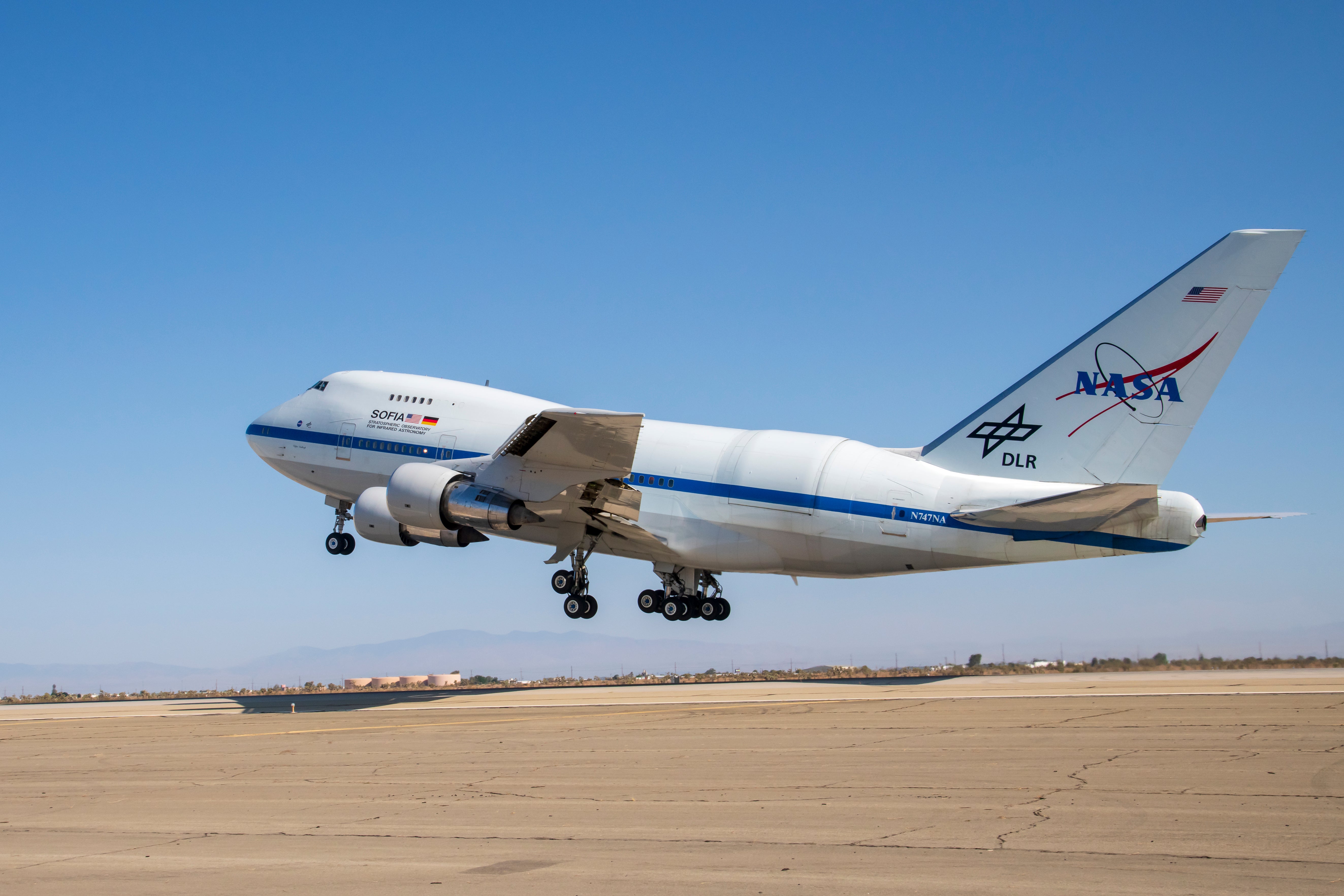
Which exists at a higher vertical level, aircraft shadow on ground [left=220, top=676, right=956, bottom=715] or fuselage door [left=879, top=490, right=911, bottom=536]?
fuselage door [left=879, top=490, right=911, bottom=536]

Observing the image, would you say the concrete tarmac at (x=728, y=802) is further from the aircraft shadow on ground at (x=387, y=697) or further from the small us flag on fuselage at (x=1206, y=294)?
the small us flag on fuselage at (x=1206, y=294)

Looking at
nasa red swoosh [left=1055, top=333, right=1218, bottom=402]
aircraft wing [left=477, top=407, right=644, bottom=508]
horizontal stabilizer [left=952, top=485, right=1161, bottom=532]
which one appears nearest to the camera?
horizontal stabilizer [left=952, top=485, right=1161, bottom=532]

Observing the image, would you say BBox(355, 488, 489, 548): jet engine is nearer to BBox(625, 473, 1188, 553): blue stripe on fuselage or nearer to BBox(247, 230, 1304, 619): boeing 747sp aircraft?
BBox(247, 230, 1304, 619): boeing 747sp aircraft

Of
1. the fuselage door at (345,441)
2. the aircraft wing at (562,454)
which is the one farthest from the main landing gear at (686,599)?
the fuselage door at (345,441)

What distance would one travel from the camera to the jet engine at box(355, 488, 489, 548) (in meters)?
31.4

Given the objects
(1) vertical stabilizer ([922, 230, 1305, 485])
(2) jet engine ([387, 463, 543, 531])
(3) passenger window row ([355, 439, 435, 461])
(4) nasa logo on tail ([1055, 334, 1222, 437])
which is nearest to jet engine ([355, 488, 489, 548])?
(2) jet engine ([387, 463, 543, 531])

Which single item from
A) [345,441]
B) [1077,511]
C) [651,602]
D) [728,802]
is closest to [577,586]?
[651,602]

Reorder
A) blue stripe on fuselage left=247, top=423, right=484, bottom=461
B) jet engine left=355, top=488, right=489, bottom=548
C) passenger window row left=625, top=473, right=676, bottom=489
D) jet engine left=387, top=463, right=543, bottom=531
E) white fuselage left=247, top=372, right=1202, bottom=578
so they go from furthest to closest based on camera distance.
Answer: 1. blue stripe on fuselage left=247, top=423, right=484, bottom=461
2. passenger window row left=625, top=473, right=676, bottom=489
3. jet engine left=355, top=488, right=489, bottom=548
4. jet engine left=387, top=463, right=543, bottom=531
5. white fuselage left=247, top=372, right=1202, bottom=578

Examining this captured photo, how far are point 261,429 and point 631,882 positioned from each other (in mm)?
34043

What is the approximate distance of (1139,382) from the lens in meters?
26.3

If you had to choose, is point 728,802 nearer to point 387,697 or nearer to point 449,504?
point 449,504

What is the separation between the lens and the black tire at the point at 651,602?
118 ft

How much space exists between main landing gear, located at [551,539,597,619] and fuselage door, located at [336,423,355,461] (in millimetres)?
8080

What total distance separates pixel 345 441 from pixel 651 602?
11.4m
